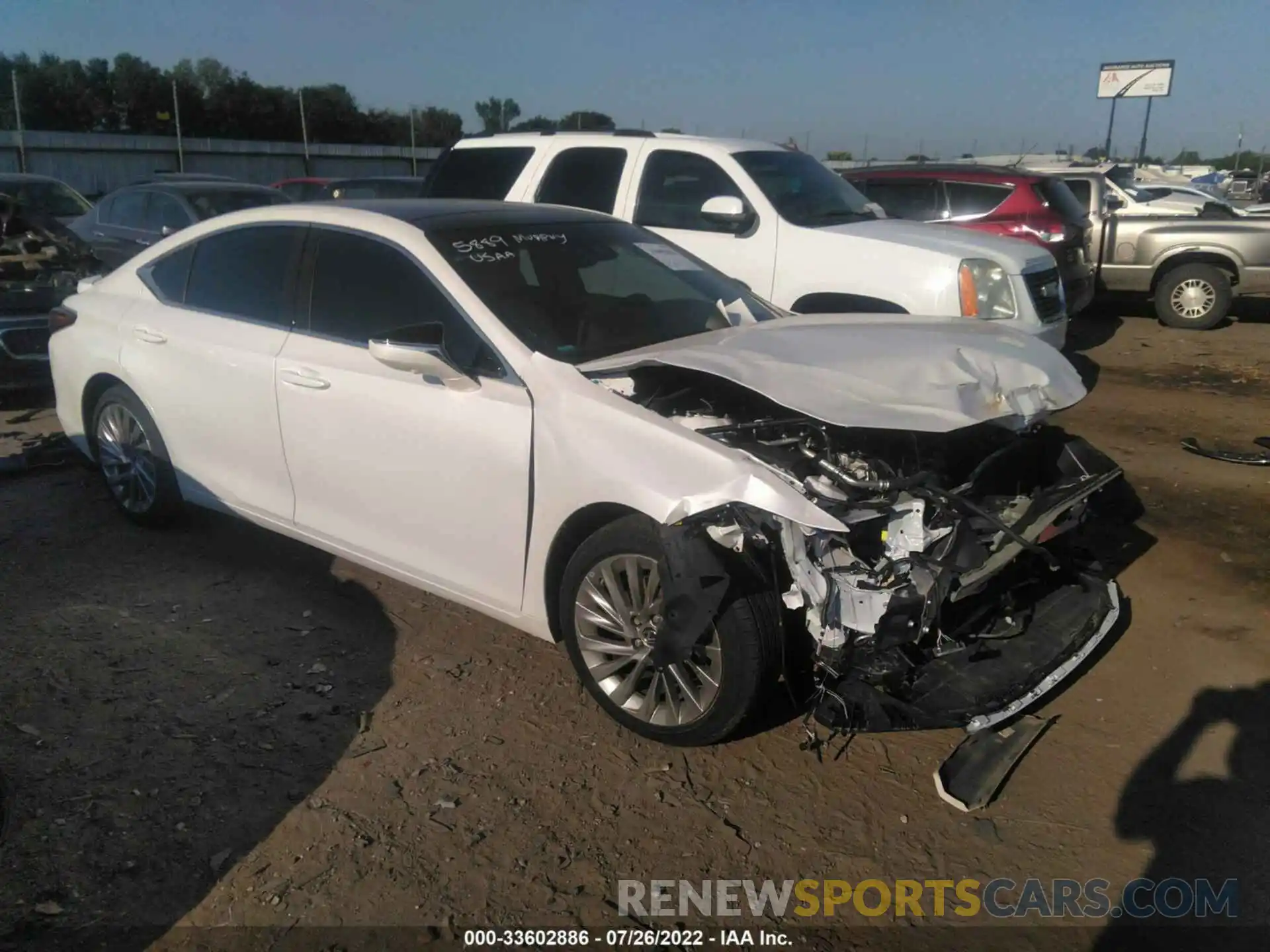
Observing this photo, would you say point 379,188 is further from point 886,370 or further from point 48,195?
point 886,370

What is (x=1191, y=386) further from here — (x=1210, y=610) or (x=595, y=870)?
(x=595, y=870)

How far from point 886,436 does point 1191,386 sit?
6.88 m

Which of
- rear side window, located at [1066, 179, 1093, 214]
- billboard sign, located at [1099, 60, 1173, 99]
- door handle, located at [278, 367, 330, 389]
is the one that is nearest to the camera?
door handle, located at [278, 367, 330, 389]

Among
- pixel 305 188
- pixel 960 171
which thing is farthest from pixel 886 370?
pixel 305 188

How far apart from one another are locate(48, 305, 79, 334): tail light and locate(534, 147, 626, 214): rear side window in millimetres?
3464

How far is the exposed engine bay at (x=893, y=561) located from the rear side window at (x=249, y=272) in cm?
176

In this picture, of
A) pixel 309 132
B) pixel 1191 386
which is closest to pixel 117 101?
pixel 309 132

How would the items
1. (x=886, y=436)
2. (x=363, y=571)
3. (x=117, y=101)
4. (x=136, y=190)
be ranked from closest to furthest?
(x=886, y=436), (x=363, y=571), (x=136, y=190), (x=117, y=101)

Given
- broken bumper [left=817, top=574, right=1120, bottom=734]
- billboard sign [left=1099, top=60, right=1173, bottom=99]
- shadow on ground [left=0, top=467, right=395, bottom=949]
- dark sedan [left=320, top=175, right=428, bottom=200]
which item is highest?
billboard sign [left=1099, top=60, right=1173, bottom=99]

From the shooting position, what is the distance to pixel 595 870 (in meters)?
3.03

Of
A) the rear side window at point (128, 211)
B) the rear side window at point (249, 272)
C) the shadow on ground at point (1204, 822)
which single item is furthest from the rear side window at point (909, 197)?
the shadow on ground at point (1204, 822)

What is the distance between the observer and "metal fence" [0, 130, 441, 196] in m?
24.5

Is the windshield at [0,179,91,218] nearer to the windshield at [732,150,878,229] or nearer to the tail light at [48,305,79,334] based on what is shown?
the tail light at [48,305,79,334]

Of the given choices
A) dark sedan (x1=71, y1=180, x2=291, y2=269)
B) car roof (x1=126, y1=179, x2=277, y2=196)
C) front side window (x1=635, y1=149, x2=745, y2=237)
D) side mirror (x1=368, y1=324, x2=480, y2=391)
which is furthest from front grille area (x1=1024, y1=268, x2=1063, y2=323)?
car roof (x1=126, y1=179, x2=277, y2=196)
